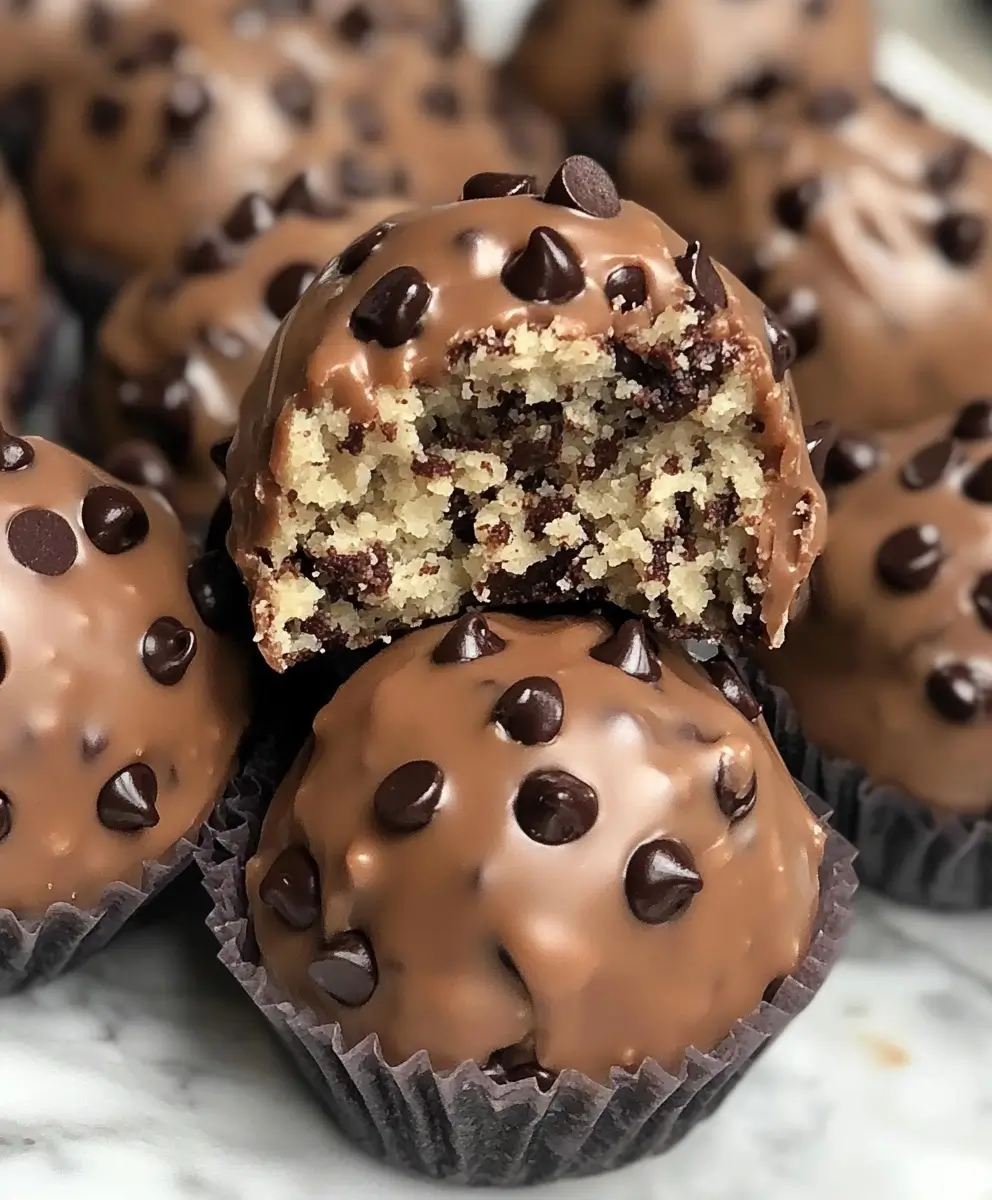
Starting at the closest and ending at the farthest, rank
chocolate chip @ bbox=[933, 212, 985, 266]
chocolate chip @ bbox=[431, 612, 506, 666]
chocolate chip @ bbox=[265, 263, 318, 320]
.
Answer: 1. chocolate chip @ bbox=[431, 612, 506, 666]
2. chocolate chip @ bbox=[265, 263, 318, 320]
3. chocolate chip @ bbox=[933, 212, 985, 266]

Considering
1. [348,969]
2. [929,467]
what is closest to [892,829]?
[929,467]

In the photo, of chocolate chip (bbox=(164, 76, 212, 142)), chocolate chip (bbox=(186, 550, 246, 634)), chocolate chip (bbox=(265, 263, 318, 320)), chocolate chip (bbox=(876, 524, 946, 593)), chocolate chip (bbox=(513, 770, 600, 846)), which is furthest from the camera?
chocolate chip (bbox=(164, 76, 212, 142))

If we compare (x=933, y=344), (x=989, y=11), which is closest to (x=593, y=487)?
(x=933, y=344)

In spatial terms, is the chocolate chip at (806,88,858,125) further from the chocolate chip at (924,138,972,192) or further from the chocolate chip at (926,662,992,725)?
the chocolate chip at (926,662,992,725)

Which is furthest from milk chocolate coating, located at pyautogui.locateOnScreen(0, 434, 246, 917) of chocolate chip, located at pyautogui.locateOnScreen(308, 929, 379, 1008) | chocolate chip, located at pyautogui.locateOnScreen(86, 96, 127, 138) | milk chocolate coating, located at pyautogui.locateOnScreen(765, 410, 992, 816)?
chocolate chip, located at pyautogui.locateOnScreen(86, 96, 127, 138)

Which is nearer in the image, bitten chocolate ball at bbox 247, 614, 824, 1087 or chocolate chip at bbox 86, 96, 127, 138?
bitten chocolate ball at bbox 247, 614, 824, 1087

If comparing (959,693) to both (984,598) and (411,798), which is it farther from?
(411,798)

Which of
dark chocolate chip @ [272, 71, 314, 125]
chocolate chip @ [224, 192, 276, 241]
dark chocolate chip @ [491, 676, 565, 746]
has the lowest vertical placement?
chocolate chip @ [224, 192, 276, 241]

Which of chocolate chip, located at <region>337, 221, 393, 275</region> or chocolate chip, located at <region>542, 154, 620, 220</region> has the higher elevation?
chocolate chip, located at <region>542, 154, 620, 220</region>
